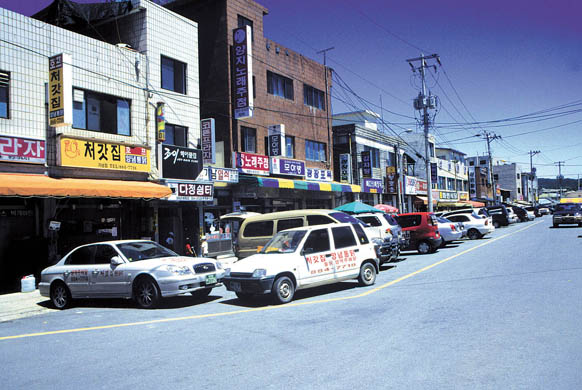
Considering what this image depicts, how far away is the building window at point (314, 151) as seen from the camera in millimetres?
30722

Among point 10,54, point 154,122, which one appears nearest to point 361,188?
point 154,122

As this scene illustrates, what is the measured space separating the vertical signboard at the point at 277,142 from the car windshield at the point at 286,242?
48.2ft

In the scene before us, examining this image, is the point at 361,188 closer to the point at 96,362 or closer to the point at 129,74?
the point at 129,74

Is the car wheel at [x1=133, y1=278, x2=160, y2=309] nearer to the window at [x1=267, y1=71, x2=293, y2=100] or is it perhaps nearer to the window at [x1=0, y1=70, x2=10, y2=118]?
the window at [x1=0, y1=70, x2=10, y2=118]

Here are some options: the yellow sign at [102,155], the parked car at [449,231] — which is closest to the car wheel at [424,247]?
the parked car at [449,231]

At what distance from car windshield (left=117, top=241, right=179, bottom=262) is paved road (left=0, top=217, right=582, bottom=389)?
3.96 feet

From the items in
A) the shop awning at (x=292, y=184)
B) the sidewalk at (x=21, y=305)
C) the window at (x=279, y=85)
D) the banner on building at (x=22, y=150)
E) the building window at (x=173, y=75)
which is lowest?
the sidewalk at (x=21, y=305)

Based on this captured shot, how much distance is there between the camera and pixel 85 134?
1617cm

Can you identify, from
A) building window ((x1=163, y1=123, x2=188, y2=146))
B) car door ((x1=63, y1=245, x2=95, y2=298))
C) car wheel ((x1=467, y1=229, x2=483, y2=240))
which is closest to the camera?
car door ((x1=63, y1=245, x2=95, y2=298))

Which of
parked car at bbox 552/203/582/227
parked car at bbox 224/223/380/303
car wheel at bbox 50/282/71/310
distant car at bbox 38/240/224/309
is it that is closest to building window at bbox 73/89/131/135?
distant car at bbox 38/240/224/309

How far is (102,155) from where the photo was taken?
1620cm

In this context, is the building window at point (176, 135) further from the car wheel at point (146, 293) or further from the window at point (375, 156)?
the window at point (375, 156)

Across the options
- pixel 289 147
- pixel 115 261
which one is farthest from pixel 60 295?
pixel 289 147

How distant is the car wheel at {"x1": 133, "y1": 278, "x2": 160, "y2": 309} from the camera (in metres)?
10.4
